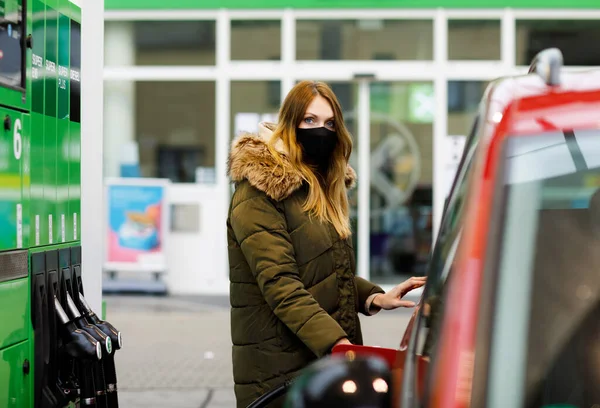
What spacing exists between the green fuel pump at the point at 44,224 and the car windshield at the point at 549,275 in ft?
5.81

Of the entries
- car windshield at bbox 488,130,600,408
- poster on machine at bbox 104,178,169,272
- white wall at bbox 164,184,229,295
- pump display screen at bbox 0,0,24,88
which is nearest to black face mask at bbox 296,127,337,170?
pump display screen at bbox 0,0,24,88

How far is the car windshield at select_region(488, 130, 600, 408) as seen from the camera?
73.0 inches

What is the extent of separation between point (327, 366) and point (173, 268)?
42.4ft

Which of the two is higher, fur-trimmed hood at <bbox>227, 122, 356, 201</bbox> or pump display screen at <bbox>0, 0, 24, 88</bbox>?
pump display screen at <bbox>0, 0, 24, 88</bbox>

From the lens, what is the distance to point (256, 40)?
49.0ft

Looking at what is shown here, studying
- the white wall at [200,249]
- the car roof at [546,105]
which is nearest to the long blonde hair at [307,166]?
the car roof at [546,105]

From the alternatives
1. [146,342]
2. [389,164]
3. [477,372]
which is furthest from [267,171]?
[389,164]

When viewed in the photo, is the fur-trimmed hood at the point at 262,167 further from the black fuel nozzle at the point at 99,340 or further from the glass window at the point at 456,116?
the glass window at the point at 456,116

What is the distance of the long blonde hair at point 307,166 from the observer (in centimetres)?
396

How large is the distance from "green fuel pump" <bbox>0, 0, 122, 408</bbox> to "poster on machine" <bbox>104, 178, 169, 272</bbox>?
10357 millimetres

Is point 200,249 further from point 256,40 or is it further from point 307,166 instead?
point 307,166

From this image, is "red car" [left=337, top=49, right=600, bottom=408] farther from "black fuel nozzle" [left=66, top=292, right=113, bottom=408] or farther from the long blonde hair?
"black fuel nozzle" [left=66, top=292, right=113, bottom=408]

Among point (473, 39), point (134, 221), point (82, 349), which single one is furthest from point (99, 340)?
point (473, 39)

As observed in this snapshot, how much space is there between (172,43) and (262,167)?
37.3 feet
